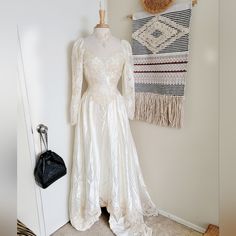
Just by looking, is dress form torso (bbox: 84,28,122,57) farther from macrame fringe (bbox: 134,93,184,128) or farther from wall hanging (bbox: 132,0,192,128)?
macrame fringe (bbox: 134,93,184,128)

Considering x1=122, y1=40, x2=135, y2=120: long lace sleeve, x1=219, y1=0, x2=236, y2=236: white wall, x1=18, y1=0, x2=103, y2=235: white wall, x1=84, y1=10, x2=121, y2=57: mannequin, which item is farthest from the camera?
x1=122, y1=40, x2=135, y2=120: long lace sleeve

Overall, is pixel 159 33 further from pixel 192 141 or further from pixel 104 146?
pixel 104 146

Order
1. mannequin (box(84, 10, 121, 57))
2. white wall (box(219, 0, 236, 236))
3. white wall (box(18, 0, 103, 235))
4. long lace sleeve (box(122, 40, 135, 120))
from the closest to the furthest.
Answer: white wall (box(219, 0, 236, 236)), white wall (box(18, 0, 103, 235)), mannequin (box(84, 10, 121, 57)), long lace sleeve (box(122, 40, 135, 120))

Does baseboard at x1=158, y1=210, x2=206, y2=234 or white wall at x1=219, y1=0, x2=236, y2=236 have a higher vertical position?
white wall at x1=219, y1=0, x2=236, y2=236

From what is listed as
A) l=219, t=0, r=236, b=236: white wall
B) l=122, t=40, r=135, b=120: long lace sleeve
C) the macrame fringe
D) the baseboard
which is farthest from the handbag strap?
l=219, t=0, r=236, b=236: white wall

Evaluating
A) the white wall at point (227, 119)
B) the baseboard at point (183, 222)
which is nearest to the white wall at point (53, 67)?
the baseboard at point (183, 222)

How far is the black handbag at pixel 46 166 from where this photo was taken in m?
1.56

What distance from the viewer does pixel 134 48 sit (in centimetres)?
183

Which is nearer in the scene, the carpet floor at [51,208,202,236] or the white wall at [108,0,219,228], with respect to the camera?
the white wall at [108,0,219,228]

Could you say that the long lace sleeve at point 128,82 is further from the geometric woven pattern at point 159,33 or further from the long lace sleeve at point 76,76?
the long lace sleeve at point 76,76

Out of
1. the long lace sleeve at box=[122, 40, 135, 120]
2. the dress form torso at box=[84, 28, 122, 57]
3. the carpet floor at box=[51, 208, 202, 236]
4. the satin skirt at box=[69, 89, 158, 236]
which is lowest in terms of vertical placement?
the carpet floor at box=[51, 208, 202, 236]

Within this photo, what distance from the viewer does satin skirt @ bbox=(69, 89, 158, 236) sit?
66.8 inches

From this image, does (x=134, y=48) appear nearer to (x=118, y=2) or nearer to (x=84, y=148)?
(x=118, y=2)

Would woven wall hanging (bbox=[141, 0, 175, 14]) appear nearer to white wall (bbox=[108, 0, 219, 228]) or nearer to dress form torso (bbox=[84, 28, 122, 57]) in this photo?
white wall (bbox=[108, 0, 219, 228])
